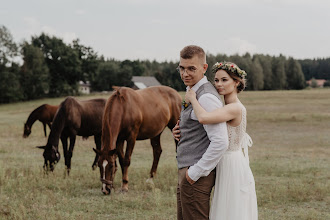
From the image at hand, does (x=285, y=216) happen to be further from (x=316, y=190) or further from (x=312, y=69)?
(x=312, y=69)

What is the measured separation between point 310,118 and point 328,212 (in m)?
19.4

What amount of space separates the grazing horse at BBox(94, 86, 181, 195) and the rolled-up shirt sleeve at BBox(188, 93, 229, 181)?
4.11 meters

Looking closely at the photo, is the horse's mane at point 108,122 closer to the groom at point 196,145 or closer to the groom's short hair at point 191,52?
the groom at point 196,145

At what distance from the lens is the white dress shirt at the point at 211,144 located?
121 inches

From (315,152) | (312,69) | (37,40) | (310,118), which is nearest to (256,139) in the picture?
A: (315,152)

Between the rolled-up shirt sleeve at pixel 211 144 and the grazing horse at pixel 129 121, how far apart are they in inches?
162

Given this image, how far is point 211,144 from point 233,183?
1.68ft

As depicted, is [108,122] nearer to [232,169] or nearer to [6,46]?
[232,169]

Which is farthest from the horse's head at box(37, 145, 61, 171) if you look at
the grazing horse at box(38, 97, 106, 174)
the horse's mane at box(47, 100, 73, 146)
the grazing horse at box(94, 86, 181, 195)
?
the grazing horse at box(94, 86, 181, 195)

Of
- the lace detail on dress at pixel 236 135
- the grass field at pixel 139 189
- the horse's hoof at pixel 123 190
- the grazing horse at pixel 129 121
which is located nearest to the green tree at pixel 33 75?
the grass field at pixel 139 189

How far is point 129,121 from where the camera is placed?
26.3 feet

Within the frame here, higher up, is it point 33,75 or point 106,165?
point 33,75

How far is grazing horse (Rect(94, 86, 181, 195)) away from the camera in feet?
23.6

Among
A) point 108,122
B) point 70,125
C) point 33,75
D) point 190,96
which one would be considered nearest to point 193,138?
point 190,96
